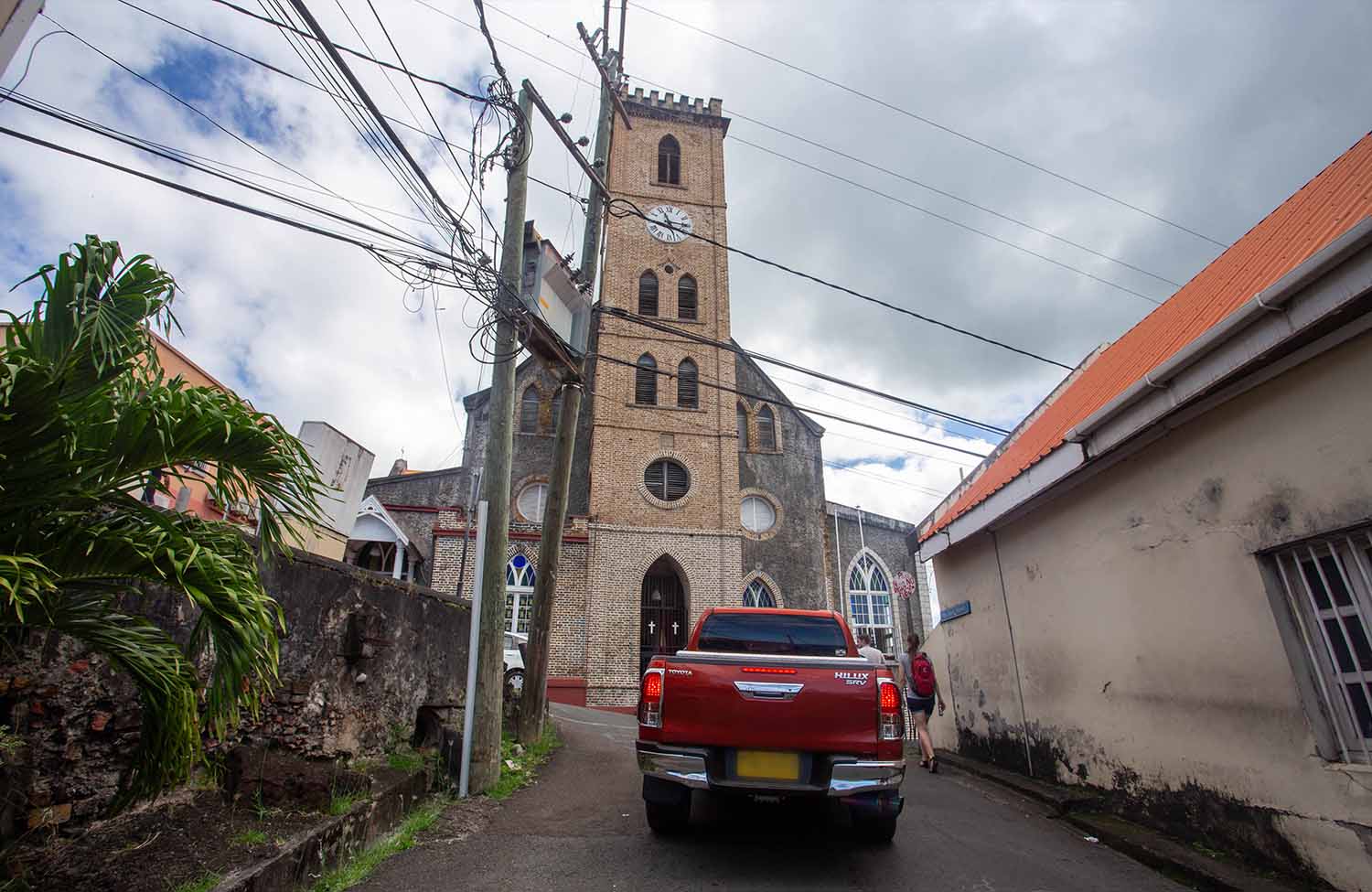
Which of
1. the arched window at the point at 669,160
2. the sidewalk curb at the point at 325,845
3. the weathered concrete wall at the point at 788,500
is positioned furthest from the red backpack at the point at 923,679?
the arched window at the point at 669,160

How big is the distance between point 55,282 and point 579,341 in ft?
20.4

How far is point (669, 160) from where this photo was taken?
24.3 metres

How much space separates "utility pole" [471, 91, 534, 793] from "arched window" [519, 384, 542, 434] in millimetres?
14107

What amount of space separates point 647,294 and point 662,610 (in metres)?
9.76

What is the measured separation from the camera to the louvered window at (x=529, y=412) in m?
21.4

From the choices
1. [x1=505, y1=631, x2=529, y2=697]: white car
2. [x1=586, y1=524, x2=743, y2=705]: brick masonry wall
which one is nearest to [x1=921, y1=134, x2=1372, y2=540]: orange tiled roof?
[x1=505, y1=631, x2=529, y2=697]: white car

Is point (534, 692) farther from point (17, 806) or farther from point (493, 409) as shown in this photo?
point (17, 806)

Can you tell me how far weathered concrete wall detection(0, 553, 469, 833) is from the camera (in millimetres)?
3240

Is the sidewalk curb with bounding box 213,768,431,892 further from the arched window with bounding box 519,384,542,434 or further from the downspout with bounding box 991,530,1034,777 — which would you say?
the arched window with bounding box 519,384,542,434

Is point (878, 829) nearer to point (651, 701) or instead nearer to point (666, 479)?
point (651, 701)

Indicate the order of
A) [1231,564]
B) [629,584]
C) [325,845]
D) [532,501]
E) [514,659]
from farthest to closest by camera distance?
[532,501]
[629,584]
[514,659]
[1231,564]
[325,845]

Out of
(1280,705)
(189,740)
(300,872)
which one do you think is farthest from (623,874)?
(1280,705)

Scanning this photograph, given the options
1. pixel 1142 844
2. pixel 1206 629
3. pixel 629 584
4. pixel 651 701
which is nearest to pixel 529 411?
pixel 629 584

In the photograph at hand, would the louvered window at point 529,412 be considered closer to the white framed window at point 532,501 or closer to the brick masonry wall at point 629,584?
the white framed window at point 532,501
